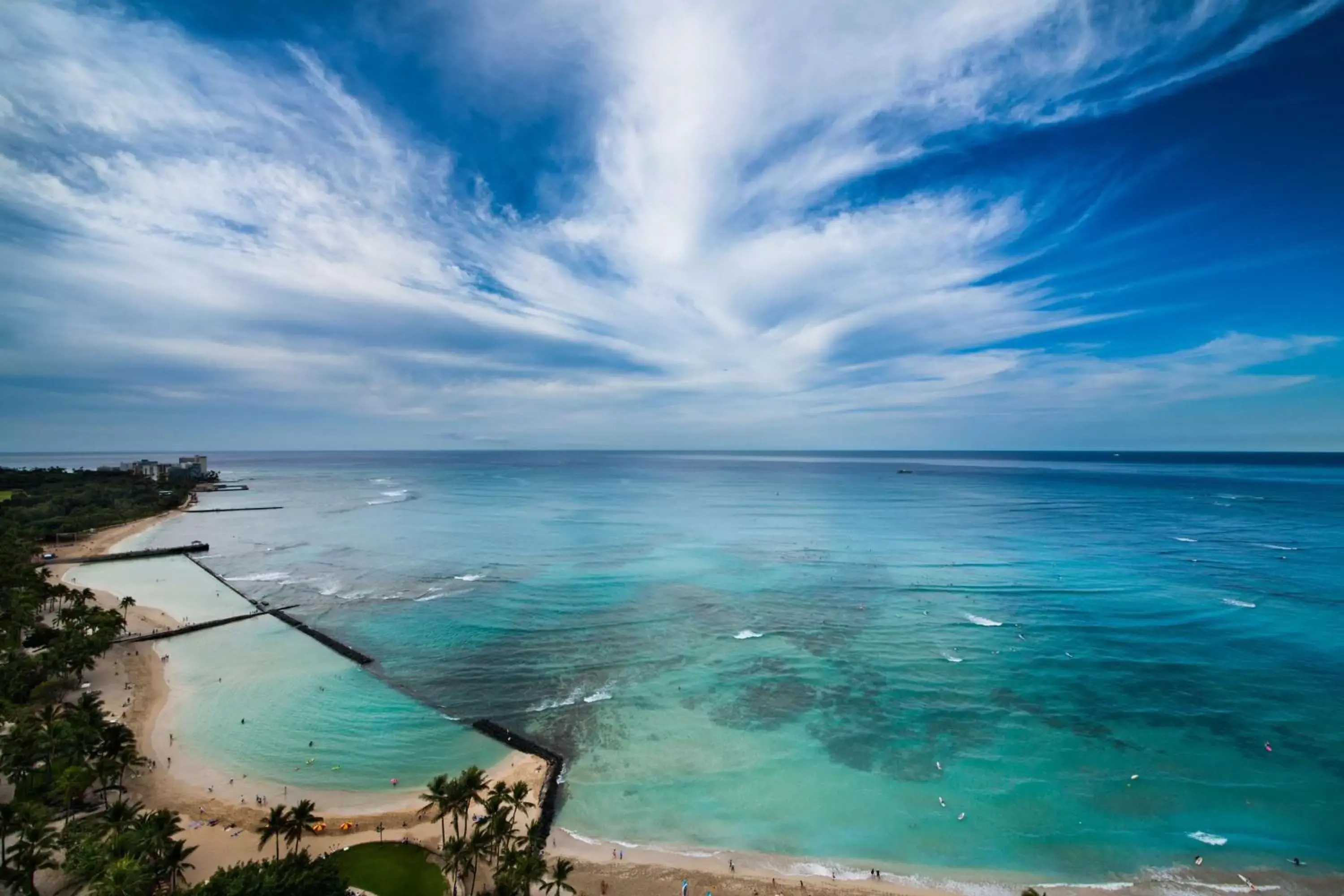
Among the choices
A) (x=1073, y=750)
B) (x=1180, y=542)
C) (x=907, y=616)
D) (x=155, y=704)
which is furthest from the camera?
(x=1180, y=542)

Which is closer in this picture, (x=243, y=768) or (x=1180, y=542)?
(x=243, y=768)

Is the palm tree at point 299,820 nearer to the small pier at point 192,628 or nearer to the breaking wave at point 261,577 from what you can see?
the small pier at point 192,628

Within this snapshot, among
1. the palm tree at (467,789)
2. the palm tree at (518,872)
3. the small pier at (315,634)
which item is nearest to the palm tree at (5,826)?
the palm tree at (467,789)

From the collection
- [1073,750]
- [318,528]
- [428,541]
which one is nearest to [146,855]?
[1073,750]

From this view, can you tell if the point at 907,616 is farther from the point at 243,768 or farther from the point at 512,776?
the point at 243,768

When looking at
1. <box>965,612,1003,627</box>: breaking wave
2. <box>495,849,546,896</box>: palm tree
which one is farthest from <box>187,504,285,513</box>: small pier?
<box>965,612,1003,627</box>: breaking wave

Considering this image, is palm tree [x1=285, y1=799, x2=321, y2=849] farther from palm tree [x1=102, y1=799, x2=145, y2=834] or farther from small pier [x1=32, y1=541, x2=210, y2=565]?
small pier [x1=32, y1=541, x2=210, y2=565]

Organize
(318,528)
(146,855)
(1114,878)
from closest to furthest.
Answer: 1. (146,855)
2. (1114,878)
3. (318,528)

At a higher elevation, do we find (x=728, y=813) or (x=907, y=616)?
(x=907, y=616)
